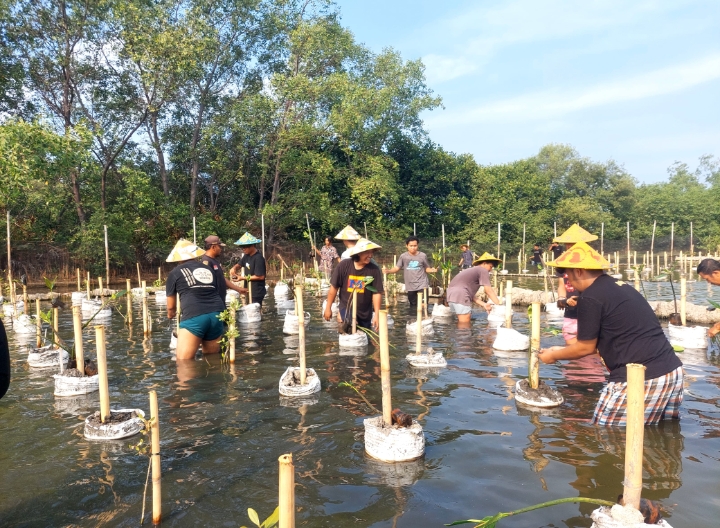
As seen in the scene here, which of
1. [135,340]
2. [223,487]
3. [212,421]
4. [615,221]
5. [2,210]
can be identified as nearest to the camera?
[223,487]

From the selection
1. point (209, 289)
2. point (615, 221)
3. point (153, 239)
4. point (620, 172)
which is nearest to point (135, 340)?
point (209, 289)

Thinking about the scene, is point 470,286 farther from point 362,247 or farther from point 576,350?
point 576,350

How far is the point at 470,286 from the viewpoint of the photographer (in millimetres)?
10023

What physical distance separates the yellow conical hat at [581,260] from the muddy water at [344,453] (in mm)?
1441

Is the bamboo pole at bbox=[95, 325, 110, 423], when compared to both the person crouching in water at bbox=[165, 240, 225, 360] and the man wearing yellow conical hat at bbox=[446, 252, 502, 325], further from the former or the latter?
the man wearing yellow conical hat at bbox=[446, 252, 502, 325]

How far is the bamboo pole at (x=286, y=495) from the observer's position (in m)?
2.02

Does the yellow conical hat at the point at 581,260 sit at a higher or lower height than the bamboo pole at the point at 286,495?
higher

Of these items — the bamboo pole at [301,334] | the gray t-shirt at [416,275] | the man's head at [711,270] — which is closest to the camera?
the bamboo pole at [301,334]

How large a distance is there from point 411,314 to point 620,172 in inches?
1574

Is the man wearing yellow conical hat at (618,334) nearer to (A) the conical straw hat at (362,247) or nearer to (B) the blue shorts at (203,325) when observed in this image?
(A) the conical straw hat at (362,247)

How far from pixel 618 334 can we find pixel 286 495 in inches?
124

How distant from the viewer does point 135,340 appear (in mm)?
9492

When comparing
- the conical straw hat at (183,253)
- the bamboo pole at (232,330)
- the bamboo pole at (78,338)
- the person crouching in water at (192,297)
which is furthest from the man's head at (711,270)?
the bamboo pole at (78,338)

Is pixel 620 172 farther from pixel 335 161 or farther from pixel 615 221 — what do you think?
pixel 335 161
